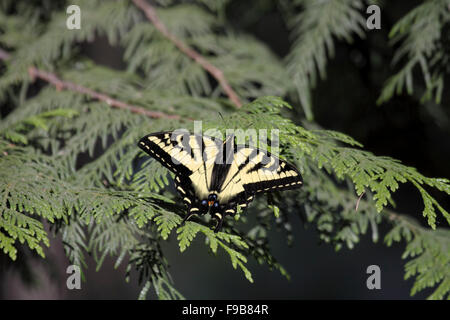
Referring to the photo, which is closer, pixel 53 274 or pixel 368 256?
pixel 53 274

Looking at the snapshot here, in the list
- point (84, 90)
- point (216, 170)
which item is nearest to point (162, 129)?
point (216, 170)

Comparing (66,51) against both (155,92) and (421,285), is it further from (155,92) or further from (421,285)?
(421,285)

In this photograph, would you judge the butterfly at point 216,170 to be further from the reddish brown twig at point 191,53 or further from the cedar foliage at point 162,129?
the reddish brown twig at point 191,53

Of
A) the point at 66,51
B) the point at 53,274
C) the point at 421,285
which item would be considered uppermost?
the point at 66,51

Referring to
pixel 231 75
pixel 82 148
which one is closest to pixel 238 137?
pixel 82 148

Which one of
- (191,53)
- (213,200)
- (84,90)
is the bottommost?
(213,200)

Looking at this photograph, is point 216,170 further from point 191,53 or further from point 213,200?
point 191,53

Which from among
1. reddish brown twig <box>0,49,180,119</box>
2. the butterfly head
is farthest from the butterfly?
reddish brown twig <box>0,49,180,119</box>

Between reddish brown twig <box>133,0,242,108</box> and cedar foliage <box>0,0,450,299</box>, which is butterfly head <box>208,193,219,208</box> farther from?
reddish brown twig <box>133,0,242,108</box>
